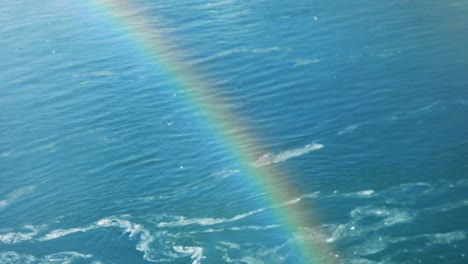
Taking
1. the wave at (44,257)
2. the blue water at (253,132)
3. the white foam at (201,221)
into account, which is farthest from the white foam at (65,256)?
the white foam at (201,221)

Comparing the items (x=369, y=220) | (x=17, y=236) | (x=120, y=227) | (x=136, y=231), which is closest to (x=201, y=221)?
(x=136, y=231)

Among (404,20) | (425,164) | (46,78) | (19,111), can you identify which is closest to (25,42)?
(46,78)

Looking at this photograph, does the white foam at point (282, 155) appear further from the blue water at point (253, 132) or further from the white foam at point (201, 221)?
the white foam at point (201, 221)

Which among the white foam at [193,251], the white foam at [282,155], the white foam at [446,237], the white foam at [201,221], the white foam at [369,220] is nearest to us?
the white foam at [446,237]

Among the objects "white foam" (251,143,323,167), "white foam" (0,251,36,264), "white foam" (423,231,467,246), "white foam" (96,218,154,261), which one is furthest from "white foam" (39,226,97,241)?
"white foam" (423,231,467,246)

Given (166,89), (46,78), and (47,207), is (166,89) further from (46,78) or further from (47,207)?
(47,207)

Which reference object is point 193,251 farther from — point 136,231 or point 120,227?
point 120,227
